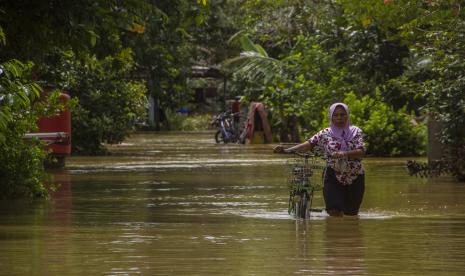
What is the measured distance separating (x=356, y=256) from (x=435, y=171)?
44.7ft

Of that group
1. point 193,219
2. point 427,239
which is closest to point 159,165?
point 193,219

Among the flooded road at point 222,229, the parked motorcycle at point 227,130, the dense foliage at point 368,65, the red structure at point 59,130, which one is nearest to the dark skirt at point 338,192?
the flooded road at point 222,229

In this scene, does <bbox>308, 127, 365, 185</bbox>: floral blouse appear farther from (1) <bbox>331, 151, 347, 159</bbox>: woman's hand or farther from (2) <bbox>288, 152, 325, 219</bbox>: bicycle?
(2) <bbox>288, 152, 325, 219</bbox>: bicycle

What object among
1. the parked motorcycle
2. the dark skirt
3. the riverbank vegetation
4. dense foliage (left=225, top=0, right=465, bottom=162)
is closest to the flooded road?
the dark skirt

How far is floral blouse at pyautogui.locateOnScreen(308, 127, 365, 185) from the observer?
17250mm

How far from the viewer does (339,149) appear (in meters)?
17.3

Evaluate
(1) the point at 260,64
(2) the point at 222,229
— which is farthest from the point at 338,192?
(1) the point at 260,64

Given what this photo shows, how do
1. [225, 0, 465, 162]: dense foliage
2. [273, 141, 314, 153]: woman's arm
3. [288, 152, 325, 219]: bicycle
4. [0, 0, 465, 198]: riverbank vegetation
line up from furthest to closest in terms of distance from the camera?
[225, 0, 465, 162]: dense foliage, [0, 0, 465, 198]: riverbank vegetation, [288, 152, 325, 219]: bicycle, [273, 141, 314, 153]: woman's arm

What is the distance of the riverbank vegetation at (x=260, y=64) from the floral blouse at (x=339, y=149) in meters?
2.65

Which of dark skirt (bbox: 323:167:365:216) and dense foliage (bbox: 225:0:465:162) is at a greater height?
dense foliage (bbox: 225:0:465:162)

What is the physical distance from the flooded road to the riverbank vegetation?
4.25 ft

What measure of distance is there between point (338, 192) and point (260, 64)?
3341 cm

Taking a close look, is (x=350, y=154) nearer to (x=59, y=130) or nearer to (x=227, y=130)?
(x=59, y=130)

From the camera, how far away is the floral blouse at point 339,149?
17.2 m
